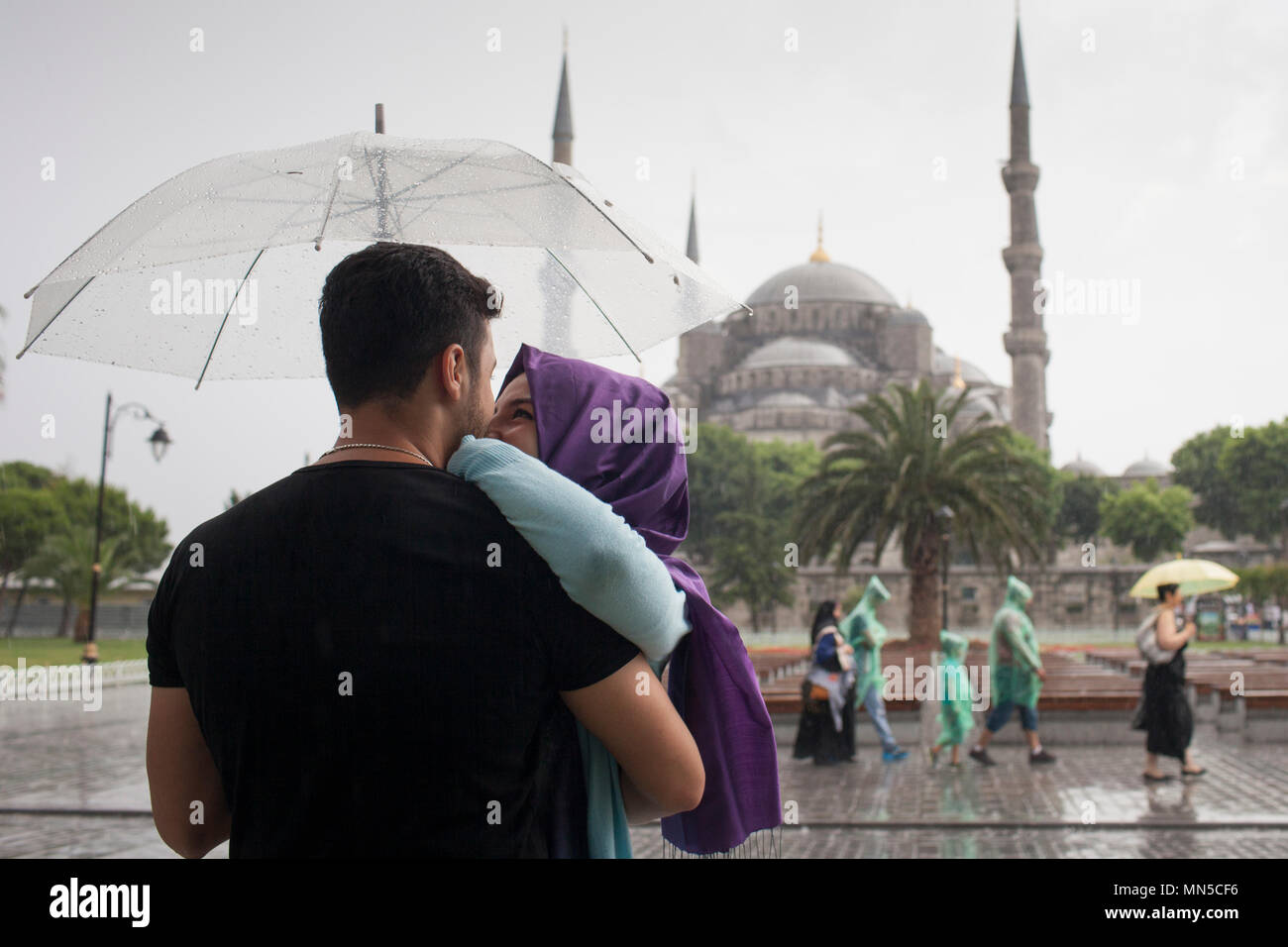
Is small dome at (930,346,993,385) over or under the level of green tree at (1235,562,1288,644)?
over

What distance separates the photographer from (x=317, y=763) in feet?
5.25

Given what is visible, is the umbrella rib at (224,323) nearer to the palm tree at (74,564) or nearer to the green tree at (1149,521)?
the palm tree at (74,564)

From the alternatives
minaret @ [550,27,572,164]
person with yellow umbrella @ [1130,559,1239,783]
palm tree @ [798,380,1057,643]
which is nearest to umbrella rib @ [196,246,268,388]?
person with yellow umbrella @ [1130,559,1239,783]

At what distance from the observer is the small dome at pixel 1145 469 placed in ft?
326

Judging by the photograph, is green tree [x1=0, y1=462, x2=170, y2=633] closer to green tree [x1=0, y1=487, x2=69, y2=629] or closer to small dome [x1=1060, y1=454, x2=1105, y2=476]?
green tree [x1=0, y1=487, x2=69, y2=629]

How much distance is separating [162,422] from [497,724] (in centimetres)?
2335

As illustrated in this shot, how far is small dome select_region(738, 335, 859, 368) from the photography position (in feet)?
293

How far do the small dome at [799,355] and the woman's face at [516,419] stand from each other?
87.7 m

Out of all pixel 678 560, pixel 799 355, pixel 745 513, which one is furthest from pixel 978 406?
pixel 678 560

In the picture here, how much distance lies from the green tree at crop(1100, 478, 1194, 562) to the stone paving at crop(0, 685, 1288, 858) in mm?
58382

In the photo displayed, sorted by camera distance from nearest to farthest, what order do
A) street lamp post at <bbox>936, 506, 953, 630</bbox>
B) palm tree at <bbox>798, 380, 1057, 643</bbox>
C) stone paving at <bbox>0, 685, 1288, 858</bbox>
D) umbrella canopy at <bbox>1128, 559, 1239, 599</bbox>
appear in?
1. stone paving at <bbox>0, 685, 1288, 858</bbox>
2. umbrella canopy at <bbox>1128, 559, 1239, 599</bbox>
3. street lamp post at <bbox>936, 506, 953, 630</bbox>
4. palm tree at <bbox>798, 380, 1057, 643</bbox>

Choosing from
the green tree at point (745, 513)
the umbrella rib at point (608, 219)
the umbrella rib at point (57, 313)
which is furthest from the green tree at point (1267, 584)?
the umbrella rib at point (57, 313)
